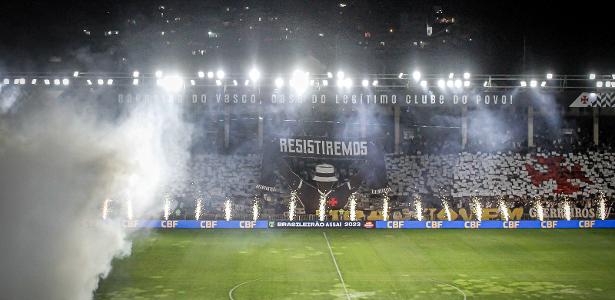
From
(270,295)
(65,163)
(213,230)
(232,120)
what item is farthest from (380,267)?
(232,120)

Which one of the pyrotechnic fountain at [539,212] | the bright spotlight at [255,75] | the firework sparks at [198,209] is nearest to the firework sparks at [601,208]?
the pyrotechnic fountain at [539,212]

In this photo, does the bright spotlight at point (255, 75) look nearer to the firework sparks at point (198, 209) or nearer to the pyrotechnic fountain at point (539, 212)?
the firework sparks at point (198, 209)

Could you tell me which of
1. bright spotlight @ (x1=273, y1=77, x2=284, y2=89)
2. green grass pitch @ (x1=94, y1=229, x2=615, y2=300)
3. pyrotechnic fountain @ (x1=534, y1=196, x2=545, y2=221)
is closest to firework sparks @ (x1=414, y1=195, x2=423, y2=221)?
green grass pitch @ (x1=94, y1=229, x2=615, y2=300)

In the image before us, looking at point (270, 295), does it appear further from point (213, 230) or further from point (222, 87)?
point (222, 87)

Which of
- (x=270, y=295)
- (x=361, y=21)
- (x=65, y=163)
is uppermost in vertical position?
(x=361, y=21)

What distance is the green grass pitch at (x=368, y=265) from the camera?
22.2 m

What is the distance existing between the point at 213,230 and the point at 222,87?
26.0 ft

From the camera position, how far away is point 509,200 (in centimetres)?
4059

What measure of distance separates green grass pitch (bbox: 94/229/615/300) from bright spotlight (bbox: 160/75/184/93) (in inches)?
312

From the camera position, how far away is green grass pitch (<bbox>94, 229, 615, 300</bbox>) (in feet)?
73.0

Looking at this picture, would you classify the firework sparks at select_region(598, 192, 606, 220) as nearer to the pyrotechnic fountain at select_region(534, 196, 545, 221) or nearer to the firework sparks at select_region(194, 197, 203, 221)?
the pyrotechnic fountain at select_region(534, 196, 545, 221)

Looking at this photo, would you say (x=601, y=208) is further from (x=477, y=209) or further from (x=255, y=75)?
(x=255, y=75)

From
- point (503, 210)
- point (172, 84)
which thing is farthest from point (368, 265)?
point (172, 84)

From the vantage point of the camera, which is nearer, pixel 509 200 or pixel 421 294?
pixel 421 294
